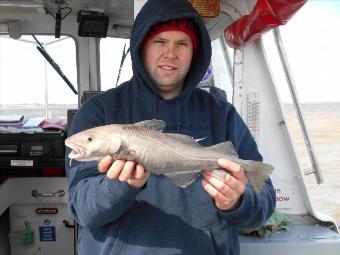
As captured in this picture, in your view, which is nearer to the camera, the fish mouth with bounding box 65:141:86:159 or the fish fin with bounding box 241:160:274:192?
the fish mouth with bounding box 65:141:86:159

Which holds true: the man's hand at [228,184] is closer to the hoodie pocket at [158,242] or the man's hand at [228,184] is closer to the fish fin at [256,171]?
the fish fin at [256,171]

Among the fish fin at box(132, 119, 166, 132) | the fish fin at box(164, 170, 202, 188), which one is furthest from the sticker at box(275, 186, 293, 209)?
the fish fin at box(132, 119, 166, 132)

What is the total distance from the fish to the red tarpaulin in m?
1.50

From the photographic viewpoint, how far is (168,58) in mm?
2115

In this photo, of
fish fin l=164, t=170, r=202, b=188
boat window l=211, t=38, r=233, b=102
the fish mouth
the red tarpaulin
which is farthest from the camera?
boat window l=211, t=38, r=233, b=102

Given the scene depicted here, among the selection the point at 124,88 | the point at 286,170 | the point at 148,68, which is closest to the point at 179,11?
the point at 148,68

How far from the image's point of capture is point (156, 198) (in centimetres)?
202

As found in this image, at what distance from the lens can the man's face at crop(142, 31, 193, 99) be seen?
2.14 meters

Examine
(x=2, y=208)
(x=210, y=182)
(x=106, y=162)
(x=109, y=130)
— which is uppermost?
(x=109, y=130)

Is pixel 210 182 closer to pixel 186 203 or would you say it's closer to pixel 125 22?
pixel 186 203

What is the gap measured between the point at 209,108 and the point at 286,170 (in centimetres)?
211

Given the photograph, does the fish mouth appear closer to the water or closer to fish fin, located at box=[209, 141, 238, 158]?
fish fin, located at box=[209, 141, 238, 158]

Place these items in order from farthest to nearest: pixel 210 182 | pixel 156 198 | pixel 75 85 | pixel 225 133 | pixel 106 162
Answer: pixel 75 85
pixel 225 133
pixel 156 198
pixel 210 182
pixel 106 162

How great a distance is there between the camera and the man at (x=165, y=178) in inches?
72.1
